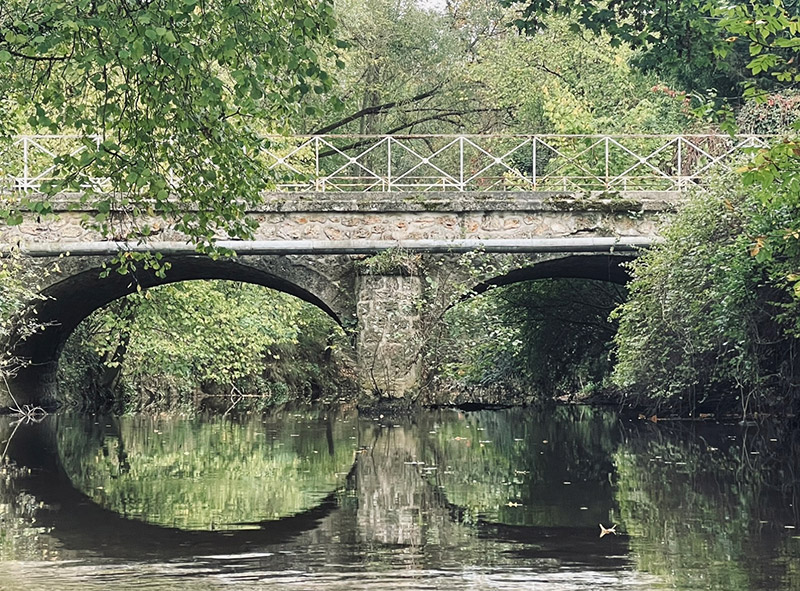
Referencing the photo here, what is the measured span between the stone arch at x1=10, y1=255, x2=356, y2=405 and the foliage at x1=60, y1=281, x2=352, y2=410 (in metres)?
1.62

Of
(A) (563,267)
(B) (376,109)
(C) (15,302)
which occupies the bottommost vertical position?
(C) (15,302)

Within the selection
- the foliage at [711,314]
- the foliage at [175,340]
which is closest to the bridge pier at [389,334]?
the foliage at [711,314]

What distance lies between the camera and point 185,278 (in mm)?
21781

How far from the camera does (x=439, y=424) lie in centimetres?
1917

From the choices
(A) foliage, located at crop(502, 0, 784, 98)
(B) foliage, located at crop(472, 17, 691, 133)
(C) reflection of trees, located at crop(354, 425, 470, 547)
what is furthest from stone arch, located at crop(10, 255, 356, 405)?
(B) foliage, located at crop(472, 17, 691, 133)

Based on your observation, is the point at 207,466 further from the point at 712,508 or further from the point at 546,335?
the point at 546,335

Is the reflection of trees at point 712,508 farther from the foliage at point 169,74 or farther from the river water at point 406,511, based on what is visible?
the foliage at point 169,74

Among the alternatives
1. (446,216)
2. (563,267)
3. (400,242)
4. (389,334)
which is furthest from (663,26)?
(563,267)

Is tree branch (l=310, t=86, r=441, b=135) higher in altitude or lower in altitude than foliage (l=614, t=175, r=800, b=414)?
higher

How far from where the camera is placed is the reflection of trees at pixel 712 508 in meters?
7.02

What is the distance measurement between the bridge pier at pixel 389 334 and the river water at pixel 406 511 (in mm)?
1442

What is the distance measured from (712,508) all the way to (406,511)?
2.15 meters

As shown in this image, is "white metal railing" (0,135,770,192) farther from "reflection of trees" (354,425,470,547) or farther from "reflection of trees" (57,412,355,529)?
"reflection of trees" (354,425,470,547)

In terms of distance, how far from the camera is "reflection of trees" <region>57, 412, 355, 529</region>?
9.78m
